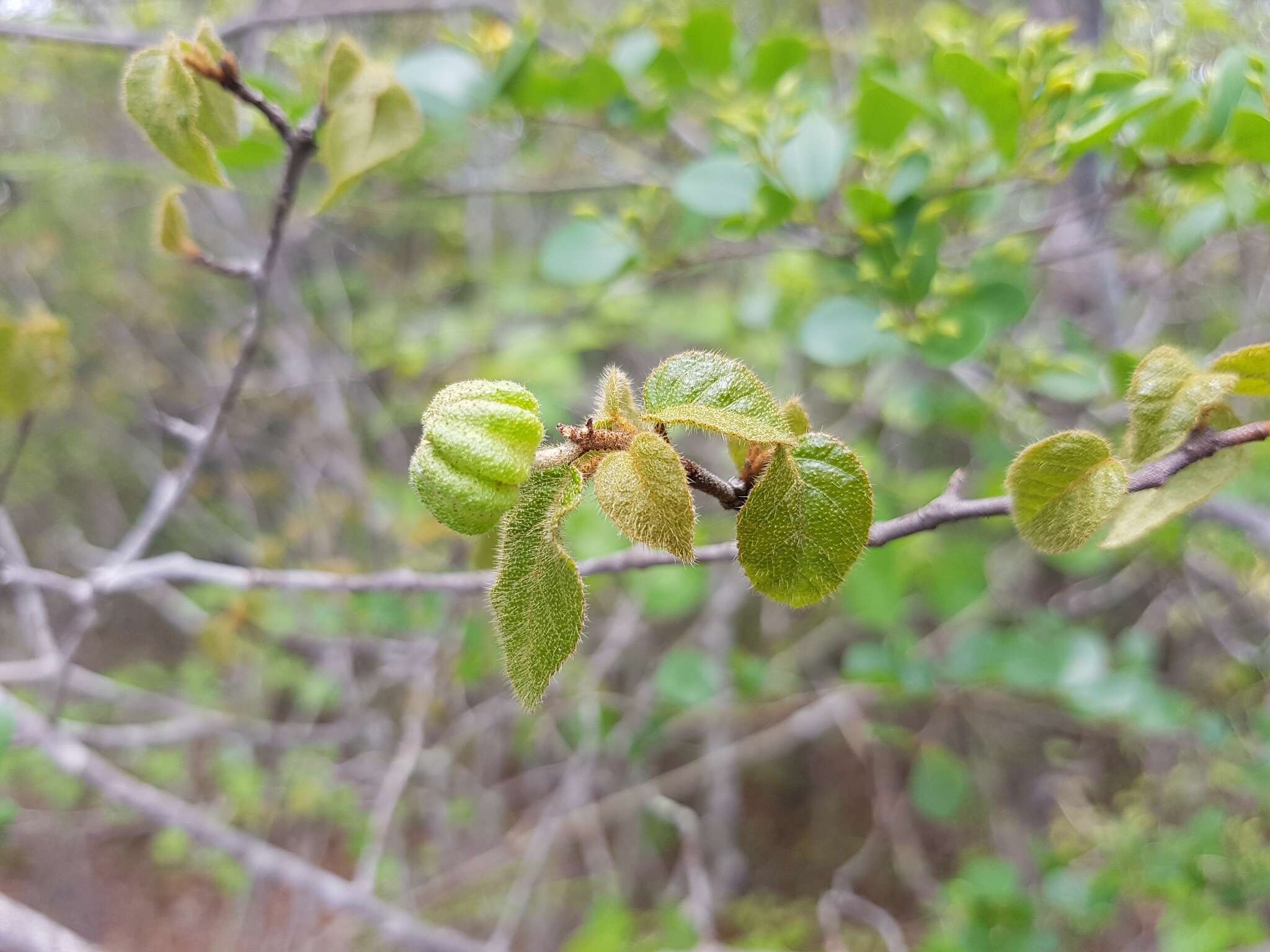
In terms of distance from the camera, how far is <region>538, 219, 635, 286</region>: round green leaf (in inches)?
37.7

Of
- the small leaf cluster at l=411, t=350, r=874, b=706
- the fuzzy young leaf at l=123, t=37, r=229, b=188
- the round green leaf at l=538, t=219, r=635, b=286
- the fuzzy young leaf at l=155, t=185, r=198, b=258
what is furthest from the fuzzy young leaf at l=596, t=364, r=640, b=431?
the round green leaf at l=538, t=219, r=635, b=286

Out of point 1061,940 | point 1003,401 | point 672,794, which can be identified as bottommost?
point 672,794

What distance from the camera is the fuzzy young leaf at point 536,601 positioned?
1.11 feet

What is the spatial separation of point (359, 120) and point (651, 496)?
0.38m

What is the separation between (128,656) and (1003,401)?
178 inches

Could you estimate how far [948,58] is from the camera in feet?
2.02

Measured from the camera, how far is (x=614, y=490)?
0.32 m

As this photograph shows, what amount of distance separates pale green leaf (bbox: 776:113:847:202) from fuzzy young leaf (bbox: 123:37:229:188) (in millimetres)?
530

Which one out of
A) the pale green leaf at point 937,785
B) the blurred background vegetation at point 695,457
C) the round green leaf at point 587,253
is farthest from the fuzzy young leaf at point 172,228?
the pale green leaf at point 937,785

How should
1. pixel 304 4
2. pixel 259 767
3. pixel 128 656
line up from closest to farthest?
pixel 304 4, pixel 259 767, pixel 128 656

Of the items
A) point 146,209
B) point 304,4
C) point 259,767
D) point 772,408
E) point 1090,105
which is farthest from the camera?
point 146,209

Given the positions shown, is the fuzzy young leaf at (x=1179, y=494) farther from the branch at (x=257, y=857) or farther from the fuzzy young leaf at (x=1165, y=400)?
the branch at (x=257, y=857)

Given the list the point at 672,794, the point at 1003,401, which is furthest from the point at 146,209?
the point at 1003,401

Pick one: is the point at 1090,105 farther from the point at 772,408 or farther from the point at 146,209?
the point at 146,209
